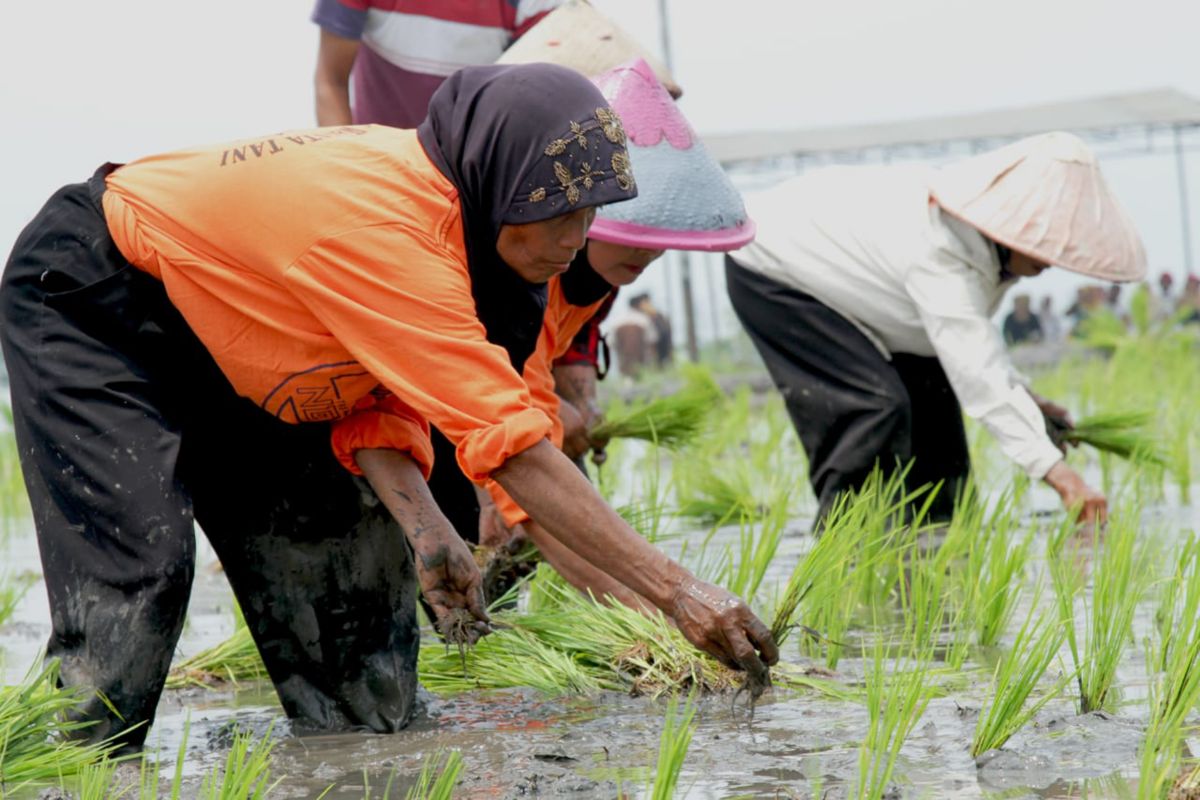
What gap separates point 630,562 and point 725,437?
18.1 feet

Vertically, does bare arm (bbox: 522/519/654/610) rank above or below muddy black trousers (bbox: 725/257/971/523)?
above

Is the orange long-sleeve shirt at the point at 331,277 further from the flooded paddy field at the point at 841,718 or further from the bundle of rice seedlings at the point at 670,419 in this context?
the bundle of rice seedlings at the point at 670,419

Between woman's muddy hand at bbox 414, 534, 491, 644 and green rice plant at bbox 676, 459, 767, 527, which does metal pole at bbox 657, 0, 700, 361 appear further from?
woman's muddy hand at bbox 414, 534, 491, 644

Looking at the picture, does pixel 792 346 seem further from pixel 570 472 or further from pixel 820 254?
pixel 570 472

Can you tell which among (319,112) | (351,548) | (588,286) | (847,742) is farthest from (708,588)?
(319,112)

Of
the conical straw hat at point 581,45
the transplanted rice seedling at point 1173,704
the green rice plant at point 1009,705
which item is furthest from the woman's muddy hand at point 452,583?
the conical straw hat at point 581,45

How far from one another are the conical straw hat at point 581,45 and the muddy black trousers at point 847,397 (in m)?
1.37

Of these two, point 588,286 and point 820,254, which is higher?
point 588,286

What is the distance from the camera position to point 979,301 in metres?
4.45

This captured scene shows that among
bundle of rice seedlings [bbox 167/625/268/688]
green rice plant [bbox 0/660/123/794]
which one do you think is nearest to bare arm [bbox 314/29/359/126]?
bundle of rice seedlings [bbox 167/625/268/688]

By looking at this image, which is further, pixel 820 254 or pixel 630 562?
pixel 820 254

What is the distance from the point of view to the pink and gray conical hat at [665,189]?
3074mm

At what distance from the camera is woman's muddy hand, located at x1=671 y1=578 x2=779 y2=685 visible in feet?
7.86

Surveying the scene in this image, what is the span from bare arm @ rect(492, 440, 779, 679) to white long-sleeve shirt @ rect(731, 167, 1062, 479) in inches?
81.5
